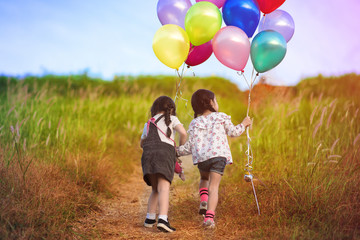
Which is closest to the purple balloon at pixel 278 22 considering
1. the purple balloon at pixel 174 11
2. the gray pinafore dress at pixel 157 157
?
the purple balloon at pixel 174 11

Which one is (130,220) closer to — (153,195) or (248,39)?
(153,195)

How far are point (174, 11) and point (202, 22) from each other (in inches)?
24.8

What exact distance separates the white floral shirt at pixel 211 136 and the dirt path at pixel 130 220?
759mm

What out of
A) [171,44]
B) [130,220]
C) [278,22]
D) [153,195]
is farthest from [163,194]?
[278,22]

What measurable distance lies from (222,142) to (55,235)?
6.30 feet

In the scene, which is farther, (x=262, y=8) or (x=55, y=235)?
(x=262, y=8)

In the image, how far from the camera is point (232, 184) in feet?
15.0

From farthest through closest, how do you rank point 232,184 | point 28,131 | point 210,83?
point 210,83, point 28,131, point 232,184

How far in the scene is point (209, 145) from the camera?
3537 mm

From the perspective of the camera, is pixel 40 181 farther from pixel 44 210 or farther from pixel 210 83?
pixel 210 83

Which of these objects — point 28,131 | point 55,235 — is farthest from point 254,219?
point 28,131

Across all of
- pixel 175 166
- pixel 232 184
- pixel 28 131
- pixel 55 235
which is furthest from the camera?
pixel 28 131

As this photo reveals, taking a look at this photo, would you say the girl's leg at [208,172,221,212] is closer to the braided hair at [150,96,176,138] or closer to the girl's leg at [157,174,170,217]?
the girl's leg at [157,174,170,217]

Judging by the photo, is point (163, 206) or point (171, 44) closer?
point (163, 206)
